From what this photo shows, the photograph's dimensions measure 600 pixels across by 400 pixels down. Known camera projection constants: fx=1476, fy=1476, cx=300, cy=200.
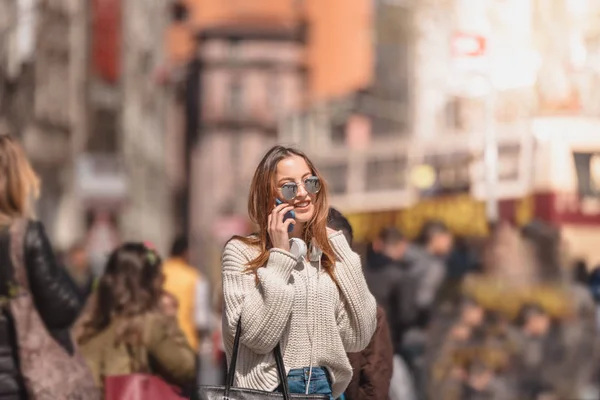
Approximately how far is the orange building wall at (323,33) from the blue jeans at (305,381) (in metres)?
54.5

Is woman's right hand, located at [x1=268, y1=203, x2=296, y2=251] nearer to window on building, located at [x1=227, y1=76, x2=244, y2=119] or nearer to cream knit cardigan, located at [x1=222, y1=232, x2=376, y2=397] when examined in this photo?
cream knit cardigan, located at [x1=222, y1=232, x2=376, y2=397]

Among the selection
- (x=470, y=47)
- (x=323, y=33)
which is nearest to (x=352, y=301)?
(x=470, y=47)

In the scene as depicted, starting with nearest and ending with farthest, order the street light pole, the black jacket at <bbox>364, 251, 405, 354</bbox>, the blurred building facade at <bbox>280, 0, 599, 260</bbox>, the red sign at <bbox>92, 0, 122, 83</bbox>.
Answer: the black jacket at <bbox>364, 251, 405, 354</bbox>
the blurred building facade at <bbox>280, 0, 599, 260</bbox>
the street light pole
the red sign at <bbox>92, 0, 122, 83</bbox>

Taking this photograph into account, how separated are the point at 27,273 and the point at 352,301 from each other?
205 centimetres

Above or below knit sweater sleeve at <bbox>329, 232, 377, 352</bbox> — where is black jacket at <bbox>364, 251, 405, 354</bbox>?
below

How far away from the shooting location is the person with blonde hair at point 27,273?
6531 mm

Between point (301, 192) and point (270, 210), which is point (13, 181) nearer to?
point (270, 210)

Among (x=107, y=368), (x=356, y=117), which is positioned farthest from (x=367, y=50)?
(x=107, y=368)

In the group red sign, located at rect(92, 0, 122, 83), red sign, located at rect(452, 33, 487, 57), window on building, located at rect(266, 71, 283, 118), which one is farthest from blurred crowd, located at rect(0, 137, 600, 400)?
window on building, located at rect(266, 71, 283, 118)

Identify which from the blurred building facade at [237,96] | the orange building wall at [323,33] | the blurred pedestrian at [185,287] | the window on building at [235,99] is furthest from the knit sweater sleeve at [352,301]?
the window on building at [235,99]

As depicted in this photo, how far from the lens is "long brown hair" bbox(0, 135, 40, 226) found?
6.72m

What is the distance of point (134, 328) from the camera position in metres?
7.34

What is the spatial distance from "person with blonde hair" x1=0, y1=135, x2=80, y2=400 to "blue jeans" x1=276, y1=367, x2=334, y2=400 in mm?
1904

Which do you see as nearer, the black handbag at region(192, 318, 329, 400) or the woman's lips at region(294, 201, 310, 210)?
the black handbag at region(192, 318, 329, 400)
